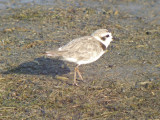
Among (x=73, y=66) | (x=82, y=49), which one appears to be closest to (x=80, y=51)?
(x=82, y=49)

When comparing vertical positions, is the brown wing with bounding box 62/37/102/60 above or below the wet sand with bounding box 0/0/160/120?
above

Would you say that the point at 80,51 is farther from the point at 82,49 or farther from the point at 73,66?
the point at 73,66

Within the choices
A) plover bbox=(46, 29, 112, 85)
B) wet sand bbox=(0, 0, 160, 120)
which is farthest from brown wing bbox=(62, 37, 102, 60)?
wet sand bbox=(0, 0, 160, 120)

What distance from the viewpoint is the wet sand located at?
16.4 ft

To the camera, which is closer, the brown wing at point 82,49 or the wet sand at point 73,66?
the wet sand at point 73,66

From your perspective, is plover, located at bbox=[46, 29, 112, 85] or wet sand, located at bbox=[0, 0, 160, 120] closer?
wet sand, located at bbox=[0, 0, 160, 120]

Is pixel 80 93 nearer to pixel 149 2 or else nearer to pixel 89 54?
pixel 89 54

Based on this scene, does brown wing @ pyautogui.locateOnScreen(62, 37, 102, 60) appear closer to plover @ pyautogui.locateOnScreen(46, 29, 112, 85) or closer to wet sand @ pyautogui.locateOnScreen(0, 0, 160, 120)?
plover @ pyautogui.locateOnScreen(46, 29, 112, 85)

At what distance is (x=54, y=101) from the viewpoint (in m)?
5.18

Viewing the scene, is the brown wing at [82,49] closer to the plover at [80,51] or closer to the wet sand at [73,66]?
the plover at [80,51]

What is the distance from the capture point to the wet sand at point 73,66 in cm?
499

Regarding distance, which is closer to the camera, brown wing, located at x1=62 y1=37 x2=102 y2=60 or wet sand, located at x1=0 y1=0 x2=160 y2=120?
wet sand, located at x1=0 y1=0 x2=160 y2=120

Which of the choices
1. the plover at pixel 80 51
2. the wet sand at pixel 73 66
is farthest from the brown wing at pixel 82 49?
the wet sand at pixel 73 66

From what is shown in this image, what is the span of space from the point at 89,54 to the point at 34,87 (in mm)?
1115
